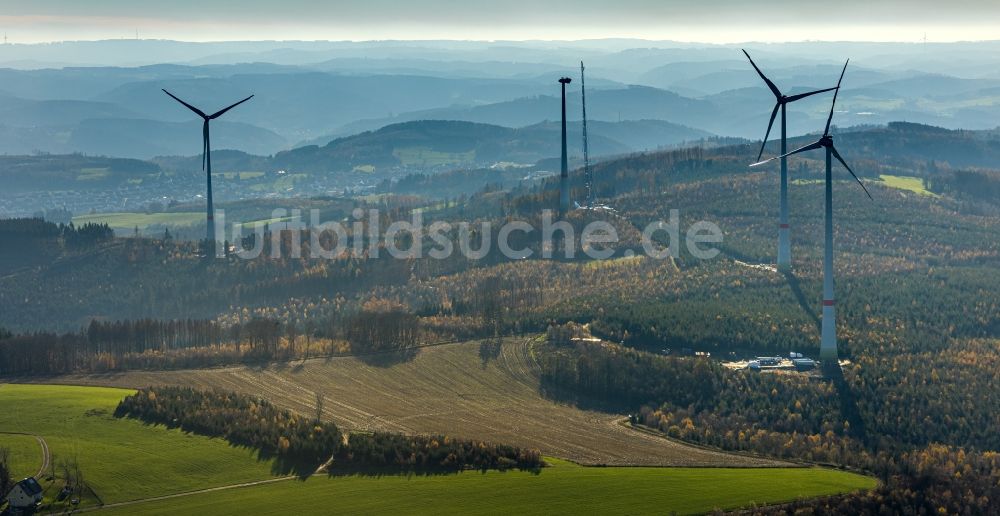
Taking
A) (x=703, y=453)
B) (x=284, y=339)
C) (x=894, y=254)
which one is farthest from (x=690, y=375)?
(x=894, y=254)

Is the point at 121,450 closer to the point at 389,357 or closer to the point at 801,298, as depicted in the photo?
the point at 389,357

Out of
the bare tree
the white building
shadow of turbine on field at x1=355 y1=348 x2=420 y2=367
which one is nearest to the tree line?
the bare tree

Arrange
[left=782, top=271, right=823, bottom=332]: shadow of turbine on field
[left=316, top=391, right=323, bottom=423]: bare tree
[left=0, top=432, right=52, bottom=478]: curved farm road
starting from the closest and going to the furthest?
[left=0, top=432, right=52, bottom=478]: curved farm road < [left=316, top=391, right=323, bottom=423]: bare tree < [left=782, top=271, right=823, bottom=332]: shadow of turbine on field

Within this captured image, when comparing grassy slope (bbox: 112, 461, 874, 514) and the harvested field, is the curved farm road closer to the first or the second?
grassy slope (bbox: 112, 461, 874, 514)

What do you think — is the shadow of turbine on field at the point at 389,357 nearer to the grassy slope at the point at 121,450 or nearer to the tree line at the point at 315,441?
the tree line at the point at 315,441

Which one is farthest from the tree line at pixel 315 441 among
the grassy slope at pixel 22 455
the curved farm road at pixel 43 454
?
the grassy slope at pixel 22 455

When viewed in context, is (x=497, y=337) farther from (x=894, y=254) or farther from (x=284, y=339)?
(x=894, y=254)
